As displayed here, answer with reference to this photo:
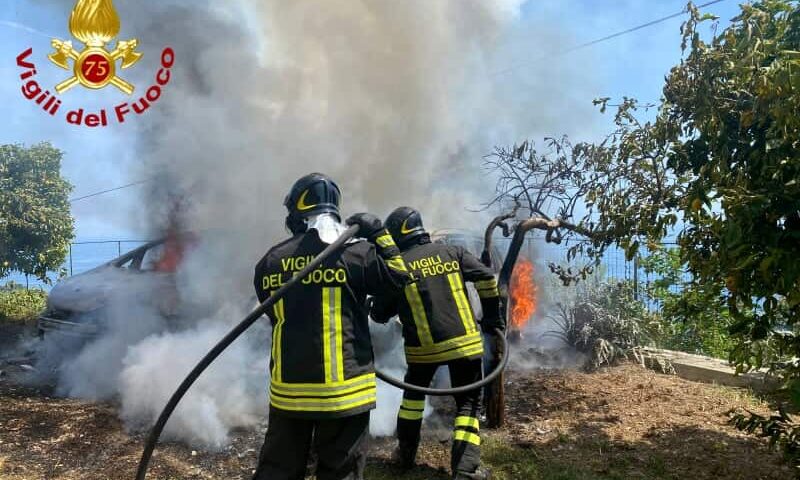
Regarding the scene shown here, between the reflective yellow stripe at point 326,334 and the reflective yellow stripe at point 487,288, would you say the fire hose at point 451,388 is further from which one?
the reflective yellow stripe at point 326,334

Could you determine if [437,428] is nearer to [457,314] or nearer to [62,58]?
[457,314]

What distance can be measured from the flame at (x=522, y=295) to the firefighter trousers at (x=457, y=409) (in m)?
3.09

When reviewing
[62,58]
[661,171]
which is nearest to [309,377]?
[661,171]

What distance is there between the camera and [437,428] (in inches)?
172

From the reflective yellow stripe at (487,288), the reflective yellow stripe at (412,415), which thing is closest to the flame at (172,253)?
the reflective yellow stripe at (412,415)

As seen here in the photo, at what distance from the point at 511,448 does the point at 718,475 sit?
1.28m

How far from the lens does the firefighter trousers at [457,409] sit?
3.41m

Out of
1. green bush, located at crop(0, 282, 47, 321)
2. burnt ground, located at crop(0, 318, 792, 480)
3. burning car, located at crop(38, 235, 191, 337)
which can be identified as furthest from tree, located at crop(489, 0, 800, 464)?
green bush, located at crop(0, 282, 47, 321)

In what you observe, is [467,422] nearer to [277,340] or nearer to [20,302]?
[277,340]

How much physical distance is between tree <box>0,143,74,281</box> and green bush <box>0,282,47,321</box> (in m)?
0.58

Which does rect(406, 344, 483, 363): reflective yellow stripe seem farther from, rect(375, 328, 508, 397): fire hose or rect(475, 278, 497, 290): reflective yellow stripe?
rect(475, 278, 497, 290): reflective yellow stripe

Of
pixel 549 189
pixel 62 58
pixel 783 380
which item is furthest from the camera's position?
pixel 62 58

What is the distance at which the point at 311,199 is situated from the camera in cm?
266

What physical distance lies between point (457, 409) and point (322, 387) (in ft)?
4.86
